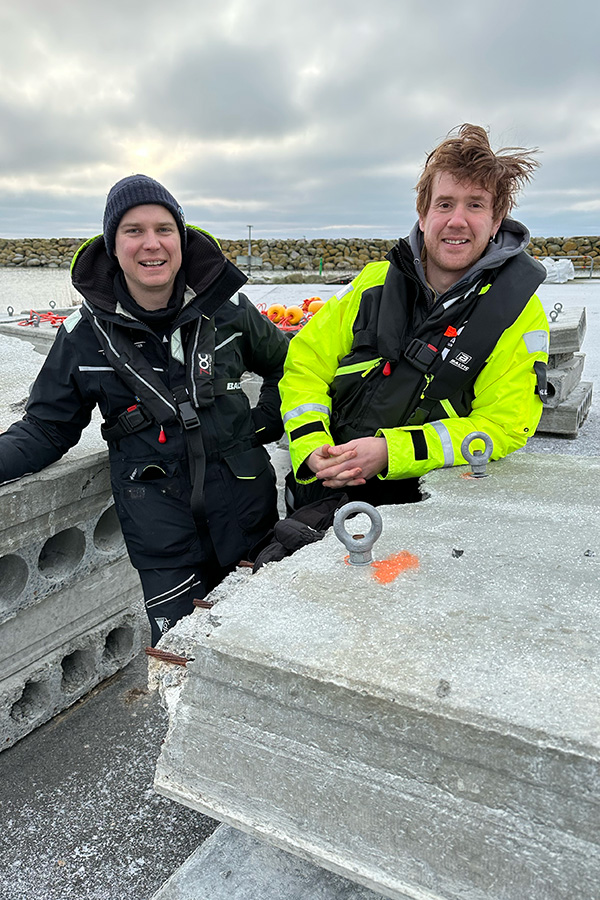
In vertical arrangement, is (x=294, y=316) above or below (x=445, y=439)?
above

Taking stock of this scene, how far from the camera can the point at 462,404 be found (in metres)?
2.62

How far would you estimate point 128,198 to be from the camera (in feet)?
8.31

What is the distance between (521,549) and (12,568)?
6.65 ft

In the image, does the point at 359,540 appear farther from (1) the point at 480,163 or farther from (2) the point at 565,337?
(2) the point at 565,337

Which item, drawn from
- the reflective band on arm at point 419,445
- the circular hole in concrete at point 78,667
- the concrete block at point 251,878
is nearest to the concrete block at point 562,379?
the reflective band on arm at point 419,445

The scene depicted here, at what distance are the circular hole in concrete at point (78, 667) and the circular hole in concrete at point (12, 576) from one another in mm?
516

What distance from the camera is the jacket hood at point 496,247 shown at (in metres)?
2.44

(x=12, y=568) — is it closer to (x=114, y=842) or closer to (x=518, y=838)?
(x=114, y=842)

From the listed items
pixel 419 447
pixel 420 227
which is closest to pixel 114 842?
pixel 419 447

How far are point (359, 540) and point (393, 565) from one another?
0.38 feet

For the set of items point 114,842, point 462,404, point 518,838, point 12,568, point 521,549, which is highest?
point 462,404

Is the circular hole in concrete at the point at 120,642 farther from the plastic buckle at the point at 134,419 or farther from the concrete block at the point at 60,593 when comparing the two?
the plastic buckle at the point at 134,419

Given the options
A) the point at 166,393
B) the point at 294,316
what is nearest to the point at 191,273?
the point at 166,393

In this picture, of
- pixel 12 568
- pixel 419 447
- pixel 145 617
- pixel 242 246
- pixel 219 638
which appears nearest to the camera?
pixel 219 638
